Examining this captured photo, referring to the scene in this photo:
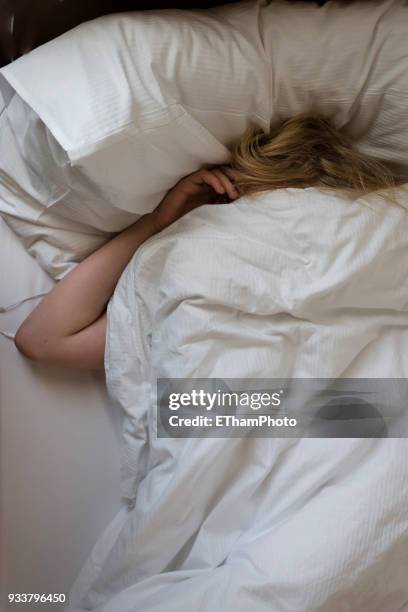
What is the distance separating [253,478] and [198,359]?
0.18 metres

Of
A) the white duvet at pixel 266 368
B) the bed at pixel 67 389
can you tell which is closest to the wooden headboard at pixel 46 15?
the bed at pixel 67 389

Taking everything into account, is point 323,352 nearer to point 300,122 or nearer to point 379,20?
point 300,122

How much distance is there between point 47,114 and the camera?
0.84m

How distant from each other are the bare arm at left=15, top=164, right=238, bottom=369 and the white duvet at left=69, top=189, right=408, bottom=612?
0.24ft

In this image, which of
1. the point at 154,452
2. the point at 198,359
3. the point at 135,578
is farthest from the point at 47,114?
the point at 135,578

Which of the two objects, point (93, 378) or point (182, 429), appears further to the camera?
point (93, 378)

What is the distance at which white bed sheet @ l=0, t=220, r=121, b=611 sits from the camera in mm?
980

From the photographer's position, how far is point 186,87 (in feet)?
2.85

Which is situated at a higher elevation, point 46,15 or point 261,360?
point 46,15

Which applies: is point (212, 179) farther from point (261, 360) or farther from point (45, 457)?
point (45, 457)

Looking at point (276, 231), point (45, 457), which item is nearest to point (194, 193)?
point (276, 231)

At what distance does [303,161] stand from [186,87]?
0.20m

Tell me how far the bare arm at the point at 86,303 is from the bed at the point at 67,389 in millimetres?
33

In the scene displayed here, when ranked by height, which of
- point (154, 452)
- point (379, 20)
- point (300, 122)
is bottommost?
point (154, 452)
